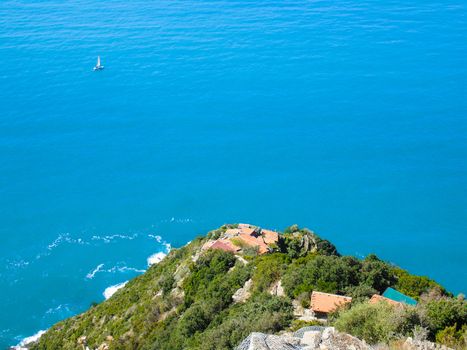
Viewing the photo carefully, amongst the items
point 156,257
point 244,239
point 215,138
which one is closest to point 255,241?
point 244,239

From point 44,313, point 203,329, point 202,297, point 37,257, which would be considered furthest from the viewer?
point 37,257

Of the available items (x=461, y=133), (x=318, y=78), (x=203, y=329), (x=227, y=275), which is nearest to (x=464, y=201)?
(x=461, y=133)

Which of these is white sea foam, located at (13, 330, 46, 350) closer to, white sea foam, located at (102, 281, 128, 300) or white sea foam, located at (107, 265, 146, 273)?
white sea foam, located at (102, 281, 128, 300)

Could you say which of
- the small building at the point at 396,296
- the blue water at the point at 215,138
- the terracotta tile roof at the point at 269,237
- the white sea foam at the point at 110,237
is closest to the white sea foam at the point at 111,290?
the blue water at the point at 215,138

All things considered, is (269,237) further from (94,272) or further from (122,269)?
(94,272)

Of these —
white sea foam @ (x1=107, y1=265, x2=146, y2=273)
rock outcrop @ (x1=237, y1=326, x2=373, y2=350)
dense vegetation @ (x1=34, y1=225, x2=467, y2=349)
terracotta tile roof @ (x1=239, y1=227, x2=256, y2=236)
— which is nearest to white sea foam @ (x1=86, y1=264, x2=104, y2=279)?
white sea foam @ (x1=107, y1=265, x2=146, y2=273)

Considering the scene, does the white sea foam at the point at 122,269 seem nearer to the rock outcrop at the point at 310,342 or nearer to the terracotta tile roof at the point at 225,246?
the terracotta tile roof at the point at 225,246

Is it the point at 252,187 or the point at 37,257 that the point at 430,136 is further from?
the point at 37,257
